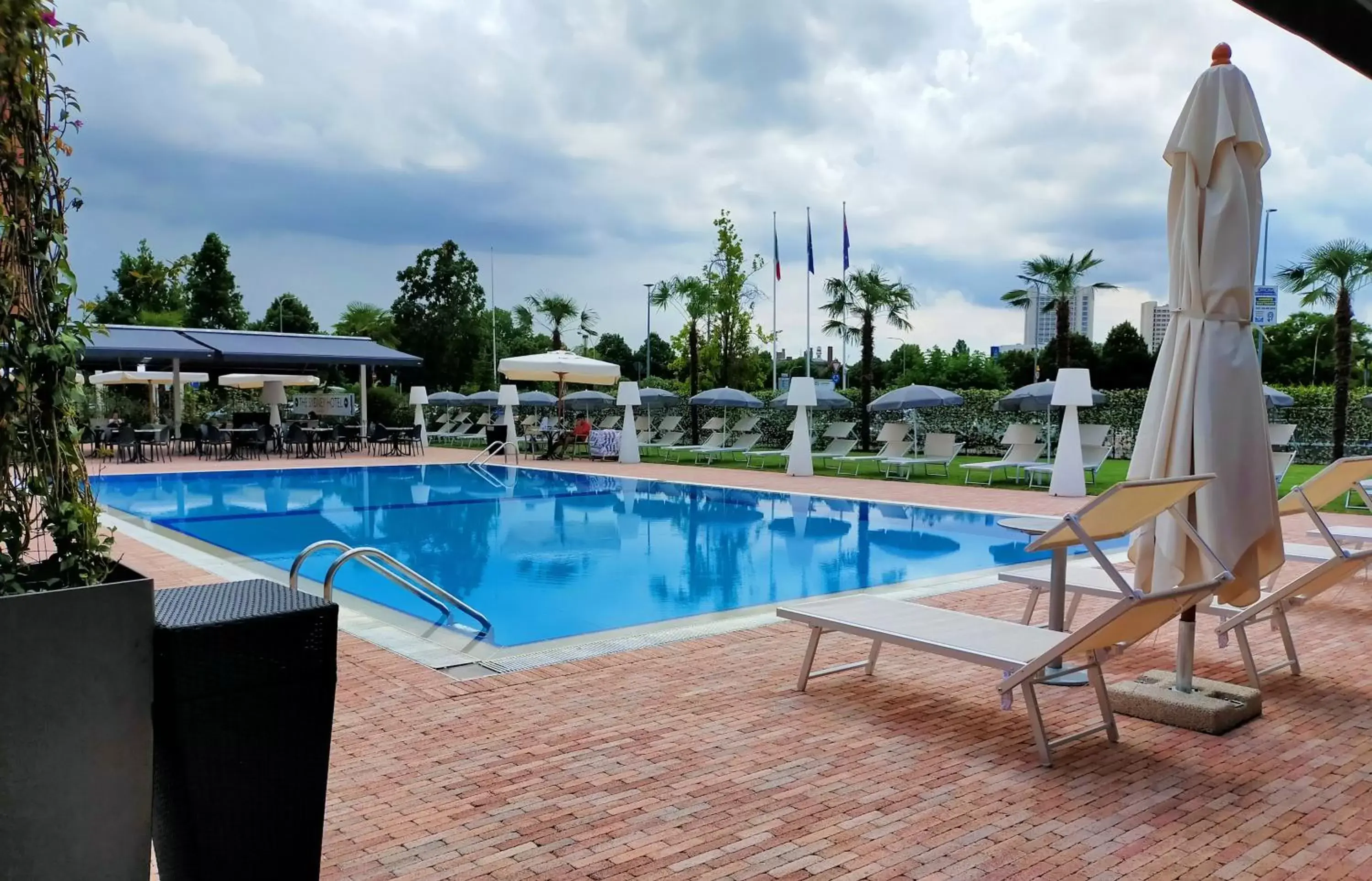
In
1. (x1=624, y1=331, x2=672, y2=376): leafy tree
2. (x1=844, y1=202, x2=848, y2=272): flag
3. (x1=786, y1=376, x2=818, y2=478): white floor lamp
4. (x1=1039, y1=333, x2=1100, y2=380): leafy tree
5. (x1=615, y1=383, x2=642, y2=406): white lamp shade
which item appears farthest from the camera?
(x1=624, y1=331, x2=672, y2=376): leafy tree

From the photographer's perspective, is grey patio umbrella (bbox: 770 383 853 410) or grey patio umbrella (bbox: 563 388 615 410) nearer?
grey patio umbrella (bbox: 770 383 853 410)

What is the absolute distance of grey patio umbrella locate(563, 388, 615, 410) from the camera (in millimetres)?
26016

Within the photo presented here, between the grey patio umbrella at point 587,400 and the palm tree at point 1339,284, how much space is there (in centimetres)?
1596

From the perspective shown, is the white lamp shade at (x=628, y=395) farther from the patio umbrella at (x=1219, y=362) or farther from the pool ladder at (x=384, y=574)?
the patio umbrella at (x=1219, y=362)

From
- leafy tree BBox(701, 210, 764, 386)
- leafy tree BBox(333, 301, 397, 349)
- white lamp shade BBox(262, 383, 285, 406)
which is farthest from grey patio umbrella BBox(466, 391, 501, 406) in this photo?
leafy tree BBox(333, 301, 397, 349)

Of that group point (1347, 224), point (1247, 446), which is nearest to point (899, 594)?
point (1247, 446)

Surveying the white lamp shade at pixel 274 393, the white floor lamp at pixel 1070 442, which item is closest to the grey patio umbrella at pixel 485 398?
the white lamp shade at pixel 274 393

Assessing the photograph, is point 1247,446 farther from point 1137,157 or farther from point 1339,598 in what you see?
point 1137,157

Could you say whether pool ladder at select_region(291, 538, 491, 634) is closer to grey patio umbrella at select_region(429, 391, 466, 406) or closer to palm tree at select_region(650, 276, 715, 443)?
palm tree at select_region(650, 276, 715, 443)

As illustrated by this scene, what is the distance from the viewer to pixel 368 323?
52.3 m

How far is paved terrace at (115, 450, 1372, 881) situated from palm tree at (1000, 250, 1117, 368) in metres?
19.2

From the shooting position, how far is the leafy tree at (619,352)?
220ft

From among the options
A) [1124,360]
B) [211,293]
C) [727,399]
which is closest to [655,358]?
[211,293]

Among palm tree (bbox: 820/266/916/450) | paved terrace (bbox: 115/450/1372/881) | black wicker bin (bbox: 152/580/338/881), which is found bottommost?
paved terrace (bbox: 115/450/1372/881)
